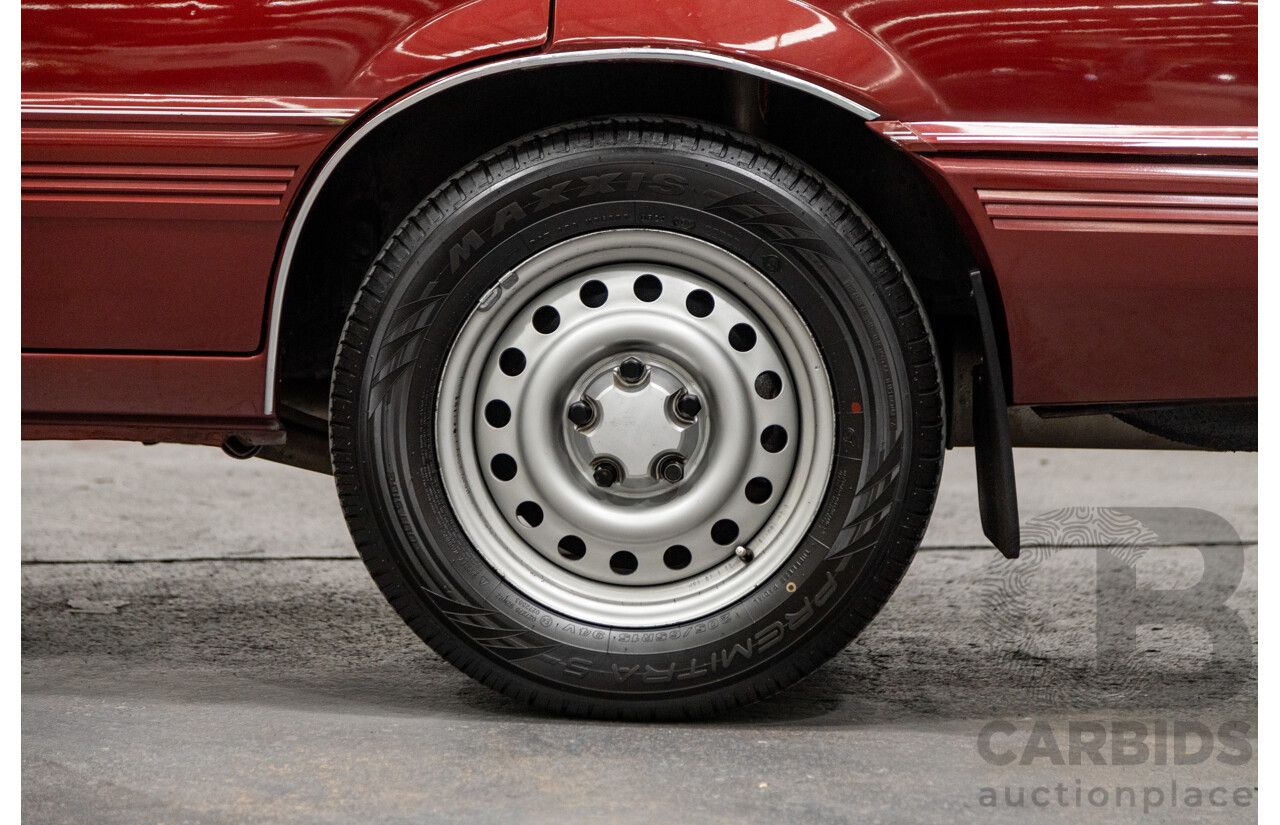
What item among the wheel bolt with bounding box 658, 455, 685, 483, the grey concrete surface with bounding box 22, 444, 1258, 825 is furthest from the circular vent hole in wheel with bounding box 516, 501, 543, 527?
the grey concrete surface with bounding box 22, 444, 1258, 825

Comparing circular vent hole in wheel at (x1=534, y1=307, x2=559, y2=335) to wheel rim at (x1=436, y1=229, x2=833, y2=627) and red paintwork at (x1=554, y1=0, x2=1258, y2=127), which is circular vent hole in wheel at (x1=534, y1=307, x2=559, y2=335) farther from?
red paintwork at (x1=554, y1=0, x2=1258, y2=127)

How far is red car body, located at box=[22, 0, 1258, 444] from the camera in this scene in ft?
5.78

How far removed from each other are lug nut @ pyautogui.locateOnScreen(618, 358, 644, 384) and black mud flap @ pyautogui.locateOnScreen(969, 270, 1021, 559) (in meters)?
0.55

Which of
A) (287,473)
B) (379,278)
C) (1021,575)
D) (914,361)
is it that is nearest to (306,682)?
(379,278)

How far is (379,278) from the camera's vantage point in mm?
1896

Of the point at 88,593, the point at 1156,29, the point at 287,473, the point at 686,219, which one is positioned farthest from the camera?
the point at 287,473

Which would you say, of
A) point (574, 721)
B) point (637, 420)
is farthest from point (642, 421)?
point (574, 721)

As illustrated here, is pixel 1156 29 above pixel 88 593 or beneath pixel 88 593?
above

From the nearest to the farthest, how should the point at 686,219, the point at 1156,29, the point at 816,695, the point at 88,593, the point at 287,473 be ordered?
the point at 1156,29 < the point at 686,219 < the point at 816,695 < the point at 88,593 < the point at 287,473

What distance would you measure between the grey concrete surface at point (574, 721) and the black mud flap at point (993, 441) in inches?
13.6

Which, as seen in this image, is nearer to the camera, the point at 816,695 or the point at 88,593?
the point at 816,695

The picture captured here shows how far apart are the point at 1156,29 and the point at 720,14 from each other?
66 centimetres

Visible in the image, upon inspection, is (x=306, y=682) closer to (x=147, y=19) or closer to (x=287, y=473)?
(x=147, y=19)

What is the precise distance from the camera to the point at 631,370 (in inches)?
75.2
